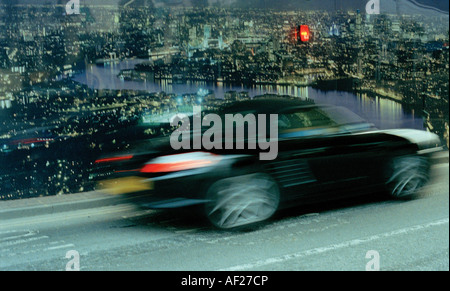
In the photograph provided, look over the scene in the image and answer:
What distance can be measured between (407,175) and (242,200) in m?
2.52

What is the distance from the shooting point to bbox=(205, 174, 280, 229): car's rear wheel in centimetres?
490

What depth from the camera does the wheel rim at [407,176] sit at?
6.05 metres

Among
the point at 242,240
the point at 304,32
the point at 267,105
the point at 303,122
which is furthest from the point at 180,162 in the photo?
the point at 304,32

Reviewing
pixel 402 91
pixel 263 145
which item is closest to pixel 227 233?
pixel 263 145

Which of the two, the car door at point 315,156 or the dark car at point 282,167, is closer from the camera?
the dark car at point 282,167

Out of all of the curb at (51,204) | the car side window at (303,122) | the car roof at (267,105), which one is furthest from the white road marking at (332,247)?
the car roof at (267,105)

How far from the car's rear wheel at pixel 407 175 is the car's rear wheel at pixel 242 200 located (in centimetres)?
180

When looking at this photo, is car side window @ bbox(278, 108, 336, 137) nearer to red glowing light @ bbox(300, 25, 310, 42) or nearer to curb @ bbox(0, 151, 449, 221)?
curb @ bbox(0, 151, 449, 221)

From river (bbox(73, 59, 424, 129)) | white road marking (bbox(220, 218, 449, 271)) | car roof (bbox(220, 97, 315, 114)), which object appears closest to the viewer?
white road marking (bbox(220, 218, 449, 271))

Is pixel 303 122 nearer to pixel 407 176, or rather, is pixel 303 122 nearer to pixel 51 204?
pixel 407 176

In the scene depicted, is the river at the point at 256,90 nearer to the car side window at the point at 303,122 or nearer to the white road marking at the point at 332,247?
the car side window at the point at 303,122

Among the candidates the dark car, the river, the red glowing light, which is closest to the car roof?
the dark car

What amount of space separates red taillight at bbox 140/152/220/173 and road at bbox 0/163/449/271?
22.1 inches

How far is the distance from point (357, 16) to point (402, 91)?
2391 millimetres
